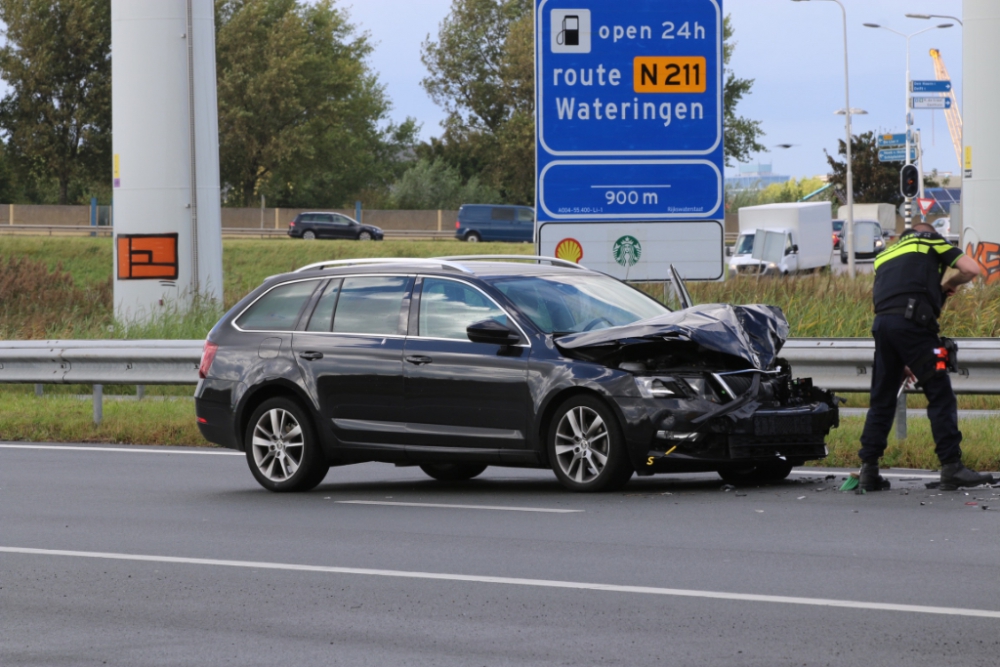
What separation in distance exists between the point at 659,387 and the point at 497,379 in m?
1.14

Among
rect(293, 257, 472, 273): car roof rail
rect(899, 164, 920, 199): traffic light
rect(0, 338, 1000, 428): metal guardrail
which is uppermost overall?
rect(899, 164, 920, 199): traffic light

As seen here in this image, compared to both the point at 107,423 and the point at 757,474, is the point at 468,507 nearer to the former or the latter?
the point at 757,474

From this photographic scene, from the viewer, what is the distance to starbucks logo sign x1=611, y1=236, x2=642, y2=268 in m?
15.9

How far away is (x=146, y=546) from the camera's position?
Result: 29.4 ft

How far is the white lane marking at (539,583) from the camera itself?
6.66 metres

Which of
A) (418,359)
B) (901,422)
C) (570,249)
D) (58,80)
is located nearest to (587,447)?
(418,359)

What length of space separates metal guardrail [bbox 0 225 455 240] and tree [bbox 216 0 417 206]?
6.07 m

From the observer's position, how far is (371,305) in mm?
11664

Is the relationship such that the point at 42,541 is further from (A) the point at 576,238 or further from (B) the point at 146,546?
(A) the point at 576,238

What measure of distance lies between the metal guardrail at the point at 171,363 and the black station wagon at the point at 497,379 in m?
2.16

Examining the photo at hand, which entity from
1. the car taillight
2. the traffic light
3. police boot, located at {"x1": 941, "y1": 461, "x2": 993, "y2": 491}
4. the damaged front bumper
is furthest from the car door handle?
the traffic light

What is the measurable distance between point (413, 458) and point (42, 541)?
9.39 feet

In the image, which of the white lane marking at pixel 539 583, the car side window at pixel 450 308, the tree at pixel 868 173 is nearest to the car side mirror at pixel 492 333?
the car side window at pixel 450 308

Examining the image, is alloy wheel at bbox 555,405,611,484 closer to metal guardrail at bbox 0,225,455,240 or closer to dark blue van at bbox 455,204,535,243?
metal guardrail at bbox 0,225,455,240
